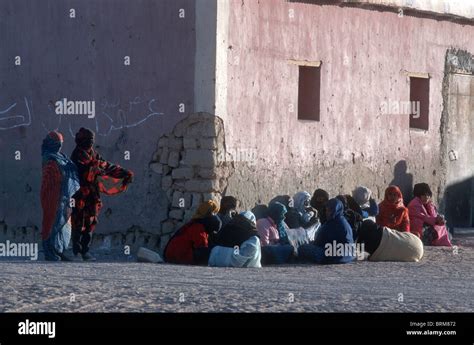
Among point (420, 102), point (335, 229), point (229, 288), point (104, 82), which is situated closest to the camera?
point (229, 288)

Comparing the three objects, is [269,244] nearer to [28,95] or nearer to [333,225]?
[333,225]

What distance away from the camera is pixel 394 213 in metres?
15.9

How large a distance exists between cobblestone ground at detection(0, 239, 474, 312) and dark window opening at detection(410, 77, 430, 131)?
163 inches

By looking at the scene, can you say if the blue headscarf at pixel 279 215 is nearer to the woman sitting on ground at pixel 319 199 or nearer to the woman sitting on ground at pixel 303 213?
the woman sitting on ground at pixel 303 213

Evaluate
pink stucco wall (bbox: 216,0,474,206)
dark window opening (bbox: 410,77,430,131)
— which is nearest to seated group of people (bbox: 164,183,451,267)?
pink stucco wall (bbox: 216,0,474,206)

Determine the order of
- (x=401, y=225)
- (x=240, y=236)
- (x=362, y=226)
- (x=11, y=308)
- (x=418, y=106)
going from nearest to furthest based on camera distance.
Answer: (x=11, y=308) < (x=240, y=236) < (x=362, y=226) < (x=401, y=225) < (x=418, y=106)

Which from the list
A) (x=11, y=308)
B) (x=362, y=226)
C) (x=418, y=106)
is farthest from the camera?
(x=418, y=106)

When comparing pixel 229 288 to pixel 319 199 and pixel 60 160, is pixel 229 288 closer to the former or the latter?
pixel 60 160

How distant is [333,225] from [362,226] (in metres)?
0.52

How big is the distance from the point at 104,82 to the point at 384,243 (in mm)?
3397

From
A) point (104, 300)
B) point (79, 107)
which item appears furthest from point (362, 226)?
point (104, 300)

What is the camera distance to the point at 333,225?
557 inches

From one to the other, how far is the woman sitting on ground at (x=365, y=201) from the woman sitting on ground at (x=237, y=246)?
2.66 meters

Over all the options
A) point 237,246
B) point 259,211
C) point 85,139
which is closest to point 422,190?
point 259,211
